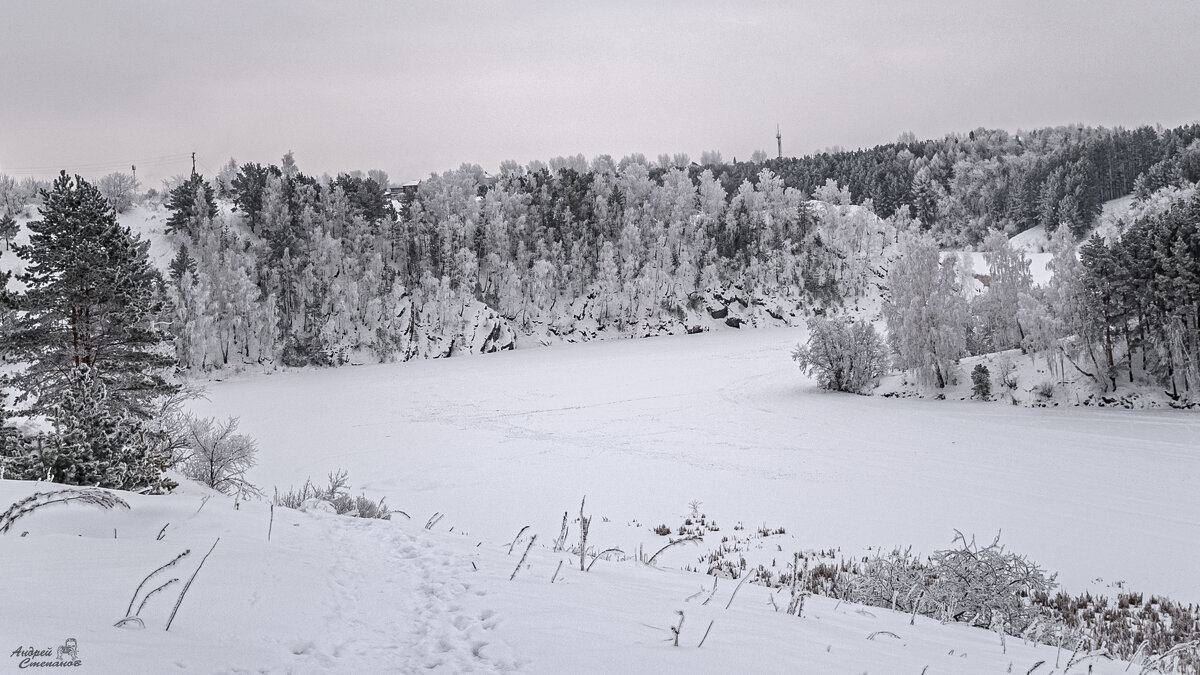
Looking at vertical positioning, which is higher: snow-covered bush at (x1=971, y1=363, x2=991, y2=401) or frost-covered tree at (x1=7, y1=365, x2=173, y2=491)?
frost-covered tree at (x1=7, y1=365, x2=173, y2=491)

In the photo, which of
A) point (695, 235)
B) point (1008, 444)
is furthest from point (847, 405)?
point (695, 235)

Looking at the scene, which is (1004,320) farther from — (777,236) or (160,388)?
(777,236)

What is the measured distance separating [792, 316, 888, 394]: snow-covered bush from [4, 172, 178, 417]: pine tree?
1266 inches

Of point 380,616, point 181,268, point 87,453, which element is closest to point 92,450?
point 87,453

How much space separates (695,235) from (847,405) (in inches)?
2139

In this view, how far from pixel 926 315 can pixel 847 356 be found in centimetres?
502

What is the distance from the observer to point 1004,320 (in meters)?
38.0

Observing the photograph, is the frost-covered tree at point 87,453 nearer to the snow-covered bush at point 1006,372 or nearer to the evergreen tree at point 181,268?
the snow-covered bush at point 1006,372

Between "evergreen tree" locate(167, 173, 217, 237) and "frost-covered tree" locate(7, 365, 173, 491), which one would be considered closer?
"frost-covered tree" locate(7, 365, 173, 491)

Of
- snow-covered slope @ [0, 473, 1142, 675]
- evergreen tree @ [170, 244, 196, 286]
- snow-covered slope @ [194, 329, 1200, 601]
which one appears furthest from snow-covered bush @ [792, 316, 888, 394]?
evergreen tree @ [170, 244, 196, 286]

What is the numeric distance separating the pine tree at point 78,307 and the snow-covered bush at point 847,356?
105 feet

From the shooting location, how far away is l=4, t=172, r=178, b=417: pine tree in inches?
712

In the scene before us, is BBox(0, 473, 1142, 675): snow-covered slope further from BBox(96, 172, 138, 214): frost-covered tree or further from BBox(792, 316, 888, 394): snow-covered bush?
BBox(96, 172, 138, 214): frost-covered tree

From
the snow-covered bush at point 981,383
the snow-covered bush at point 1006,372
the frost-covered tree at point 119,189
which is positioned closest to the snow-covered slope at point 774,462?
the snow-covered bush at point 981,383
